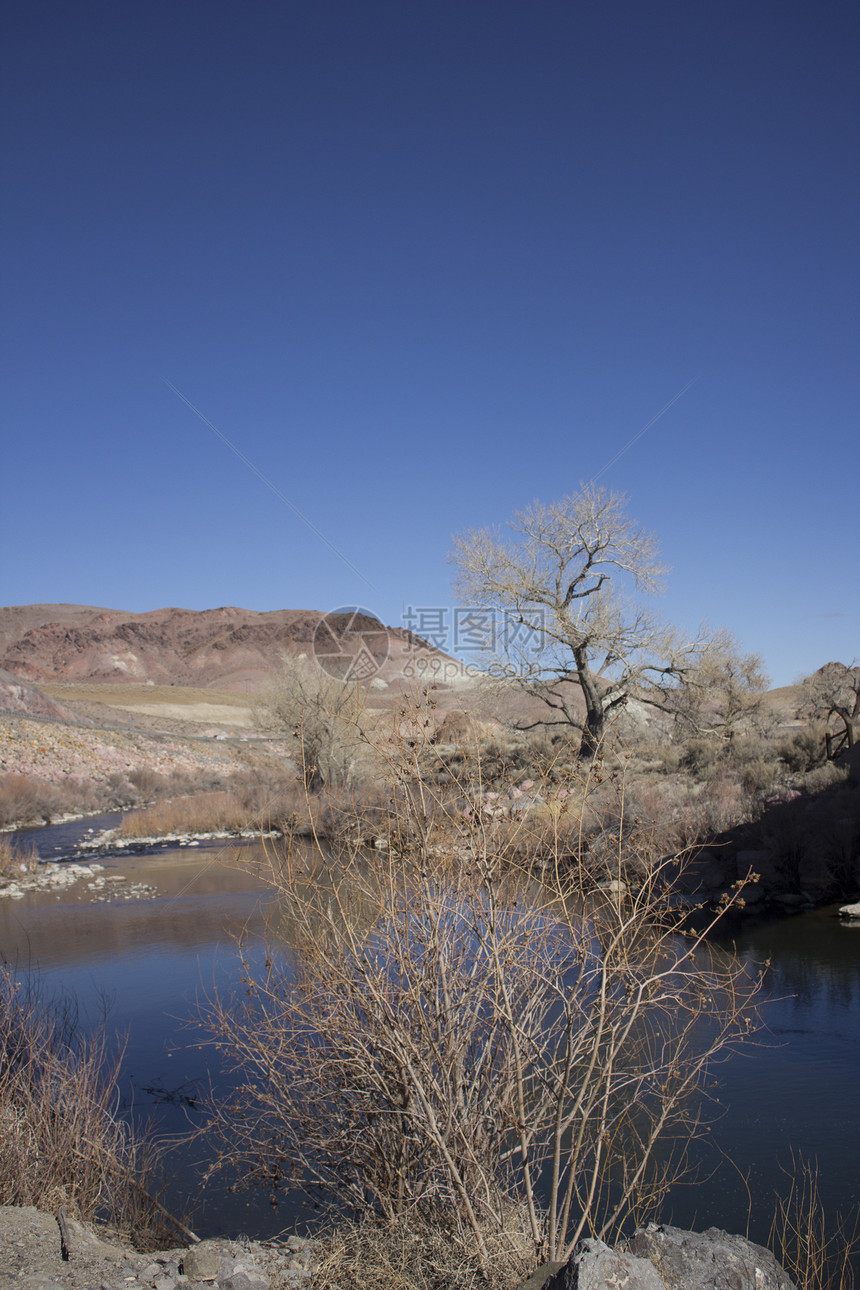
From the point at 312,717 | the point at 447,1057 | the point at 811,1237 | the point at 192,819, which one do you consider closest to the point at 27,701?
the point at 192,819

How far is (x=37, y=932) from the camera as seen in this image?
1225 centimetres

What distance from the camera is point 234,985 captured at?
28.8 feet

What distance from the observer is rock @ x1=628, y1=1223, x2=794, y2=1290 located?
3.08 meters

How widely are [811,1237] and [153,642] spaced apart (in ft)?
422

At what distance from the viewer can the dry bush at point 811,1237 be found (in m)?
4.22

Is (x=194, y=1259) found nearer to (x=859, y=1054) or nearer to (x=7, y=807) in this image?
(x=859, y=1054)

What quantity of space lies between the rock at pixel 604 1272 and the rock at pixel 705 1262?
12.7 inches

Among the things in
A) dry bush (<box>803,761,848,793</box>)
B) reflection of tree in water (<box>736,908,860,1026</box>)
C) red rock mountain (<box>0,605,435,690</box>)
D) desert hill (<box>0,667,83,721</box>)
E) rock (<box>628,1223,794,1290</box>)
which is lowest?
reflection of tree in water (<box>736,908,860,1026</box>)

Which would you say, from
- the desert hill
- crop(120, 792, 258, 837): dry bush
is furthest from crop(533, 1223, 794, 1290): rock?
the desert hill

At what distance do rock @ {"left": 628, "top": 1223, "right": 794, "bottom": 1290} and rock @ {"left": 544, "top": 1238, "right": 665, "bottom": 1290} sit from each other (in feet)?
1.05

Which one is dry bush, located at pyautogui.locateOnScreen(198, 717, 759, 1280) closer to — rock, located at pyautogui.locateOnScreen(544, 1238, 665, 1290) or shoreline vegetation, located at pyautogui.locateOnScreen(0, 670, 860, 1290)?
shoreline vegetation, located at pyautogui.locateOnScreen(0, 670, 860, 1290)

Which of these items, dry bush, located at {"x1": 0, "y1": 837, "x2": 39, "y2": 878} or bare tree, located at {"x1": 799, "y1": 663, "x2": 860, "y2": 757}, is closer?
dry bush, located at {"x1": 0, "y1": 837, "x2": 39, "y2": 878}

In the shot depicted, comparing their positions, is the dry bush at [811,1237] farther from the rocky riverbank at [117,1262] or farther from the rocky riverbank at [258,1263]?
the rocky riverbank at [117,1262]

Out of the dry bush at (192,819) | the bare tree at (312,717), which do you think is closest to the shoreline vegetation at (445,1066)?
the bare tree at (312,717)
